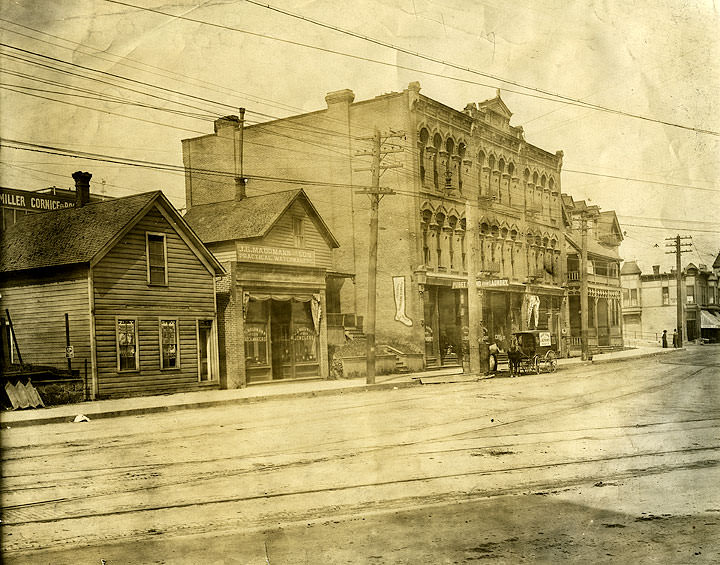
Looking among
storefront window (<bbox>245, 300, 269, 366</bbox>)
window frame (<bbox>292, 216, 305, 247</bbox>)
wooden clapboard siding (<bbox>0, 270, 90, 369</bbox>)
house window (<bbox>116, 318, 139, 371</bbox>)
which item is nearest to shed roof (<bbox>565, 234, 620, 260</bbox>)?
window frame (<bbox>292, 216, 305, 247</bbox>)

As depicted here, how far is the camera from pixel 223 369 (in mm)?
20047

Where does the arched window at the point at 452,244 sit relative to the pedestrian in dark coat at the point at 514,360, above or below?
above

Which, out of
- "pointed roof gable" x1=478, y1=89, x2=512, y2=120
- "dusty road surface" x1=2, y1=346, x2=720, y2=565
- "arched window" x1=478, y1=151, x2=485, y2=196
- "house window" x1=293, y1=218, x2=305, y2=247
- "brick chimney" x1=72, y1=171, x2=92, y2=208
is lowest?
"dusty road surface" x1=2, y1=346, x2=720, y2=565

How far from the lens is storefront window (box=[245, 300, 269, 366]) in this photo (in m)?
20.9

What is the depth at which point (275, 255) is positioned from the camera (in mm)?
21453

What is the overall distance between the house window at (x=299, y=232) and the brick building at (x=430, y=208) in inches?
54.3

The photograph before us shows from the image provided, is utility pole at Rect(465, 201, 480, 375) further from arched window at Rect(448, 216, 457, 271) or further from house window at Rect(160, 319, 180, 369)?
house window at Rect(160, 319, 180, 369)

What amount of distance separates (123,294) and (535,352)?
560 inches

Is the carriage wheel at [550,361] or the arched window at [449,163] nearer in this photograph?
the carriage wheel at [550,361]

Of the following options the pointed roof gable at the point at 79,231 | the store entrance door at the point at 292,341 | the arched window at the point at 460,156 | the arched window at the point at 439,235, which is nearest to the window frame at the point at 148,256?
the pointed roof gable at the point at 79,231

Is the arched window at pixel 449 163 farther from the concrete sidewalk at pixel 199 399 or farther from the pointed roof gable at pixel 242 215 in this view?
the concrete sidewalk at pixel 199 399

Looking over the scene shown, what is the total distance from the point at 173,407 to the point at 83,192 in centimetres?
534

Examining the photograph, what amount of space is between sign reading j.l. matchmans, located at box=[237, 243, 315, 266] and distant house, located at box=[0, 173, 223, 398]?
4.99 ft

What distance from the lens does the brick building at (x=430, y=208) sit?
22.3 metres
